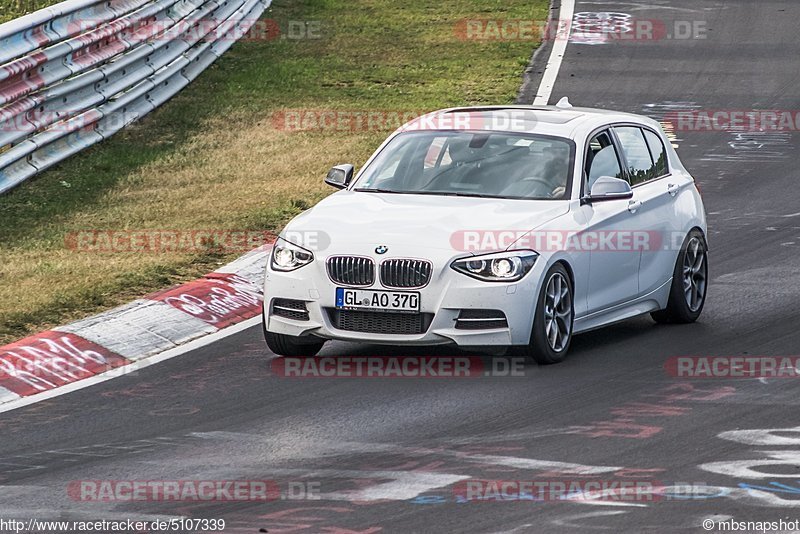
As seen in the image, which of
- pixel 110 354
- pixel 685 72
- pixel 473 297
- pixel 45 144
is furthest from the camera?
pixel 685 72

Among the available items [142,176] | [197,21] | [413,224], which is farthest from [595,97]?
[413,224]

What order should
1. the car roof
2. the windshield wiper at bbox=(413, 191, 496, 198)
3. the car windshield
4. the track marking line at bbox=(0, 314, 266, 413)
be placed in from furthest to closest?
1. the car roof
2. the car windshield
3. the windshield wiper at bbox=(413, 191, 496, 198)
4. the track marking line at bbox=(0, 314, 266, 413)

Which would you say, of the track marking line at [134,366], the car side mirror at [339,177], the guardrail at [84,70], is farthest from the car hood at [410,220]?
the guardrail at [84,70]

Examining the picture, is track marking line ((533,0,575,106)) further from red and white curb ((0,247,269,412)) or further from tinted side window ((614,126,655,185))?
red and white curb ((0,247,269,412))

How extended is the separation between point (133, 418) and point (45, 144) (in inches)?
283

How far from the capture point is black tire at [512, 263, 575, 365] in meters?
10.5

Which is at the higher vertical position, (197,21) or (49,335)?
(197,21)

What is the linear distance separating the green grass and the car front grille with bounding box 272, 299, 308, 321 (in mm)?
1715

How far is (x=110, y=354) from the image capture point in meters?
11.0

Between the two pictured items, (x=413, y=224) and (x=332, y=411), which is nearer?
(x=332, y=411)

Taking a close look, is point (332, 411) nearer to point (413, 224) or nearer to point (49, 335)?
point (413, 224)

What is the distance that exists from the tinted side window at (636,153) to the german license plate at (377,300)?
2.51m

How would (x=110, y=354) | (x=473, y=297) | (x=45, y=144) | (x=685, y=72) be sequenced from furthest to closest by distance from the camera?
(x=685, y=72), (x=45, y=144), (x=110, y=354), (x=473, y=297)

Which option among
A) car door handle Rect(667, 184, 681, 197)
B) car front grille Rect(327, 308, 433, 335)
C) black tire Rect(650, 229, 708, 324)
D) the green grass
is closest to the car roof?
car door handle Rect(667, 184, 681, 197)
